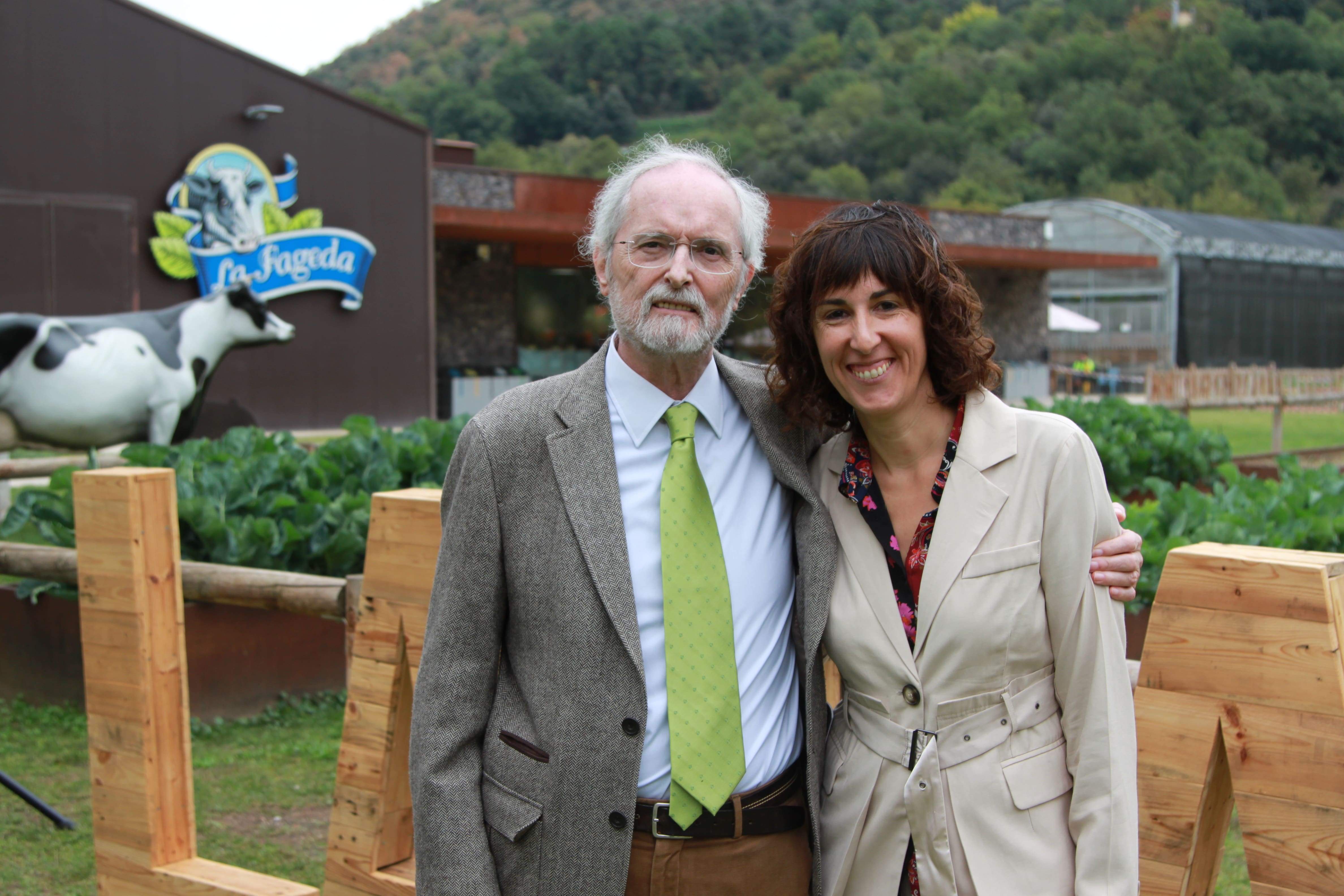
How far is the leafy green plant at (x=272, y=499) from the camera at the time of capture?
18.6ft

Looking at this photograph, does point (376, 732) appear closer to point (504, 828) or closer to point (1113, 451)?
point (504, 828)

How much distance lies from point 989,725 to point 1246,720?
0.49m

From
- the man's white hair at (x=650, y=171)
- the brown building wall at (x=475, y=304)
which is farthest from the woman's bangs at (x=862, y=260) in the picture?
the brown building wall at (x=475, y=304)

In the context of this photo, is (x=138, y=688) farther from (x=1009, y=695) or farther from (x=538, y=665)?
(x=1009, y=695)

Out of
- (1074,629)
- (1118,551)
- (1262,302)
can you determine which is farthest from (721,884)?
(1262,302)

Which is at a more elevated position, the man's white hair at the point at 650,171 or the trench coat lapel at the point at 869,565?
the man's white hair at the point at 650,171

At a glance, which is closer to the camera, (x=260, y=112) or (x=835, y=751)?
(x=835, y=751)

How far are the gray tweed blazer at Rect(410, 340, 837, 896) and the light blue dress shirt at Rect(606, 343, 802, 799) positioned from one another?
0.04 m

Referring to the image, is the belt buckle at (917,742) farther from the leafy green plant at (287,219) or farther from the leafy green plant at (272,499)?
the leafy green plant at (287,219)

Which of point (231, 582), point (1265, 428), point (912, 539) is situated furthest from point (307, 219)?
point (1265, 428)

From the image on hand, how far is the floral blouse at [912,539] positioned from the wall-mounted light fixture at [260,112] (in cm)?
1447

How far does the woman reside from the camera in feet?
6.48

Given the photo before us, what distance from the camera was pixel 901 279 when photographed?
6.77ft

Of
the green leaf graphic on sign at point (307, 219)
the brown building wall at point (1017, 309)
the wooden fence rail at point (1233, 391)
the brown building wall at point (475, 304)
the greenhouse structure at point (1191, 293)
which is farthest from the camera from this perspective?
the greenhouse structure at point (1191, 293)
